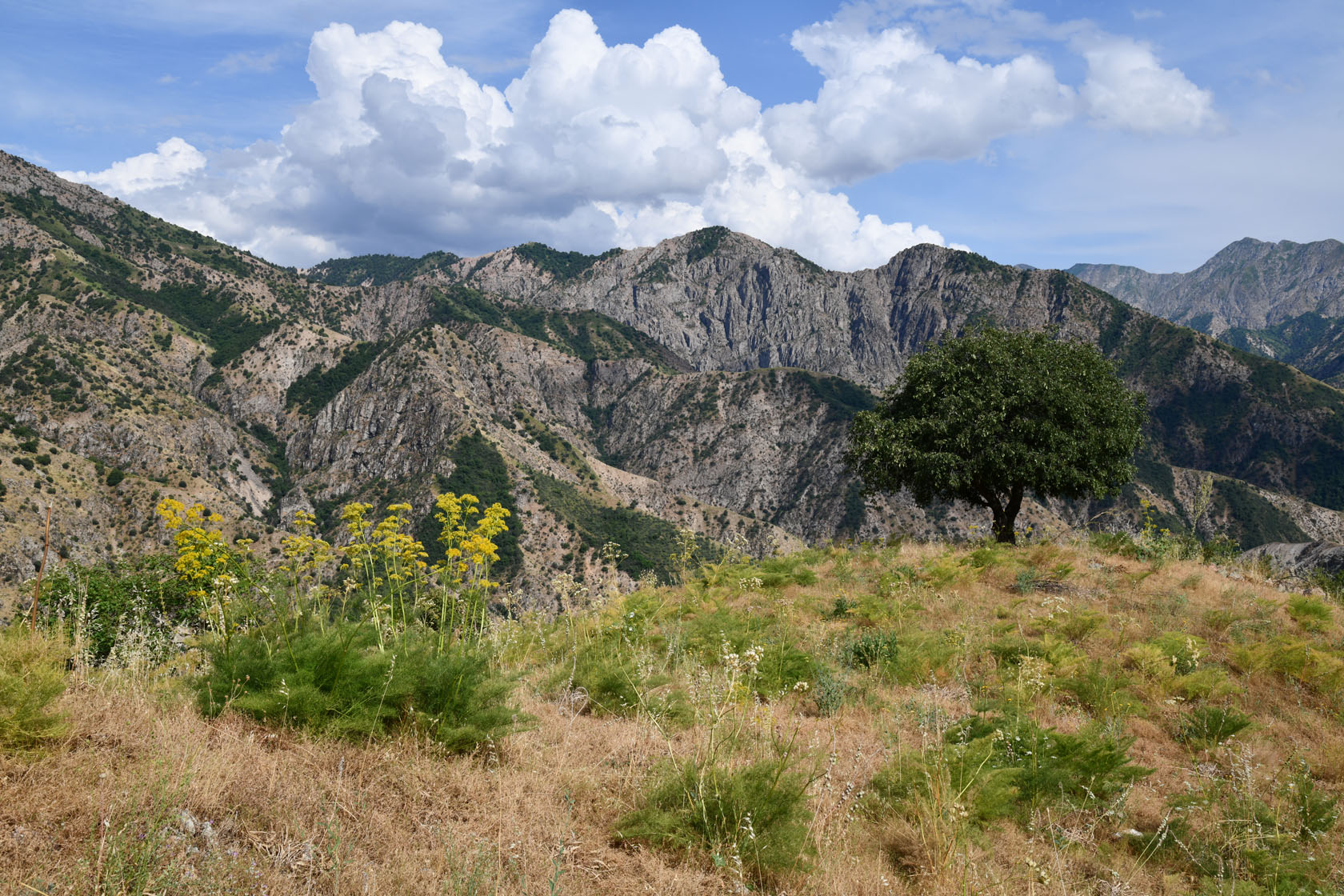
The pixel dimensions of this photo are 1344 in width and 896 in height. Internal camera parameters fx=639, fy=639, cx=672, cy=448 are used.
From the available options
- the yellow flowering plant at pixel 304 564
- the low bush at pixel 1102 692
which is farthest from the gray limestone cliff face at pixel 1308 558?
the yellow flowering plant at pixel 304 564

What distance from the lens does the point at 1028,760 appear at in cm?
525

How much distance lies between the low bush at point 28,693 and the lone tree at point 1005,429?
1785cm

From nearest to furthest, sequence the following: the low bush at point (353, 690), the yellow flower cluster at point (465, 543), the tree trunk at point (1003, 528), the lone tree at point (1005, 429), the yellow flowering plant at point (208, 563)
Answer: the low bush at point (353, 690)
the yellow flowering plant at point (208, 563)
the yellow flower cluster at point (465, 543)
the lone tree at point (1005, 429)
the tree trunk at point (1003, 528)

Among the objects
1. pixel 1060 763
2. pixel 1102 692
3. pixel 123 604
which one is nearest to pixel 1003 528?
pixel 1102 692

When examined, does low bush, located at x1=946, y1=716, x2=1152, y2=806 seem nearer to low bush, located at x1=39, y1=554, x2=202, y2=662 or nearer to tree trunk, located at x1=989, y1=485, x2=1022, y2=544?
low bush, located at x1=39, y1=554, x2=202, y2=662

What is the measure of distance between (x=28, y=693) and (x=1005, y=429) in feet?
66.0

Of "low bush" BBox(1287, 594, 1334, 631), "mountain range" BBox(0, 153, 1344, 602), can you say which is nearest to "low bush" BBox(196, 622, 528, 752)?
"low bush" BBox(1287, 594, 1334, 631)

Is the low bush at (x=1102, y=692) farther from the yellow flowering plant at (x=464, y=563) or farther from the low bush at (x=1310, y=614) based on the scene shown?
the yellow flowering plant at (x=464, y=563)

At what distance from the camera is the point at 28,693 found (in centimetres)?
383

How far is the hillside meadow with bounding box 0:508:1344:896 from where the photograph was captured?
352 cm

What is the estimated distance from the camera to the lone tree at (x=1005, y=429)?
1792 cm

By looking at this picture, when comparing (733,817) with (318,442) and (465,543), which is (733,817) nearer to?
(465,543)

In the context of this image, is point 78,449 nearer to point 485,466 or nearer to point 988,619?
point 485,466

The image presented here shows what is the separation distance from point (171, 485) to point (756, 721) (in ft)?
403
